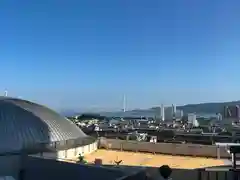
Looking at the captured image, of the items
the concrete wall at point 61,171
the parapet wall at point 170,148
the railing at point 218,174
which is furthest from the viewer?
the parapet wall at point 170,148

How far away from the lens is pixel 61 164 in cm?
2484

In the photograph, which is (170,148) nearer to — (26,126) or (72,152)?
(72,152)

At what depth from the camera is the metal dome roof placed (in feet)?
119

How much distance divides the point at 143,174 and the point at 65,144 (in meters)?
21.7

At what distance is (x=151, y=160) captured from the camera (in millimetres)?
39875

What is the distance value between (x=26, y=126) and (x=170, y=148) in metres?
16.8

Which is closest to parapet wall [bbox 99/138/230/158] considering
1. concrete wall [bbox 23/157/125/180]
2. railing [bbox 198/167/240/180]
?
railing [bbox 198/167/240/180]

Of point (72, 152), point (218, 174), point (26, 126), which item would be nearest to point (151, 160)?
point (72, 152)

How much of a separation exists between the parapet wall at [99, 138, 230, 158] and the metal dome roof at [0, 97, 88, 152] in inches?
201

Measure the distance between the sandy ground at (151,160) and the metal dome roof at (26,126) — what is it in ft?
14.9

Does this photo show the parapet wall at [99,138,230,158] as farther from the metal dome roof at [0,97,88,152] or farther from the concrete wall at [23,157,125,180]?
the concrete wall at [23,157,125,180]

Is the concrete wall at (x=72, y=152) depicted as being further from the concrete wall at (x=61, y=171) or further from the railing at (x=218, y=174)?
the railing at (x=218, y=174)

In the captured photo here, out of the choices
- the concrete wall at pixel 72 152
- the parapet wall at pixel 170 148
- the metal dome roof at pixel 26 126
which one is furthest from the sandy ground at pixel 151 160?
the metal dome roof at pixel 26 126

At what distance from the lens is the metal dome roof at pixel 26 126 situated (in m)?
36.4
